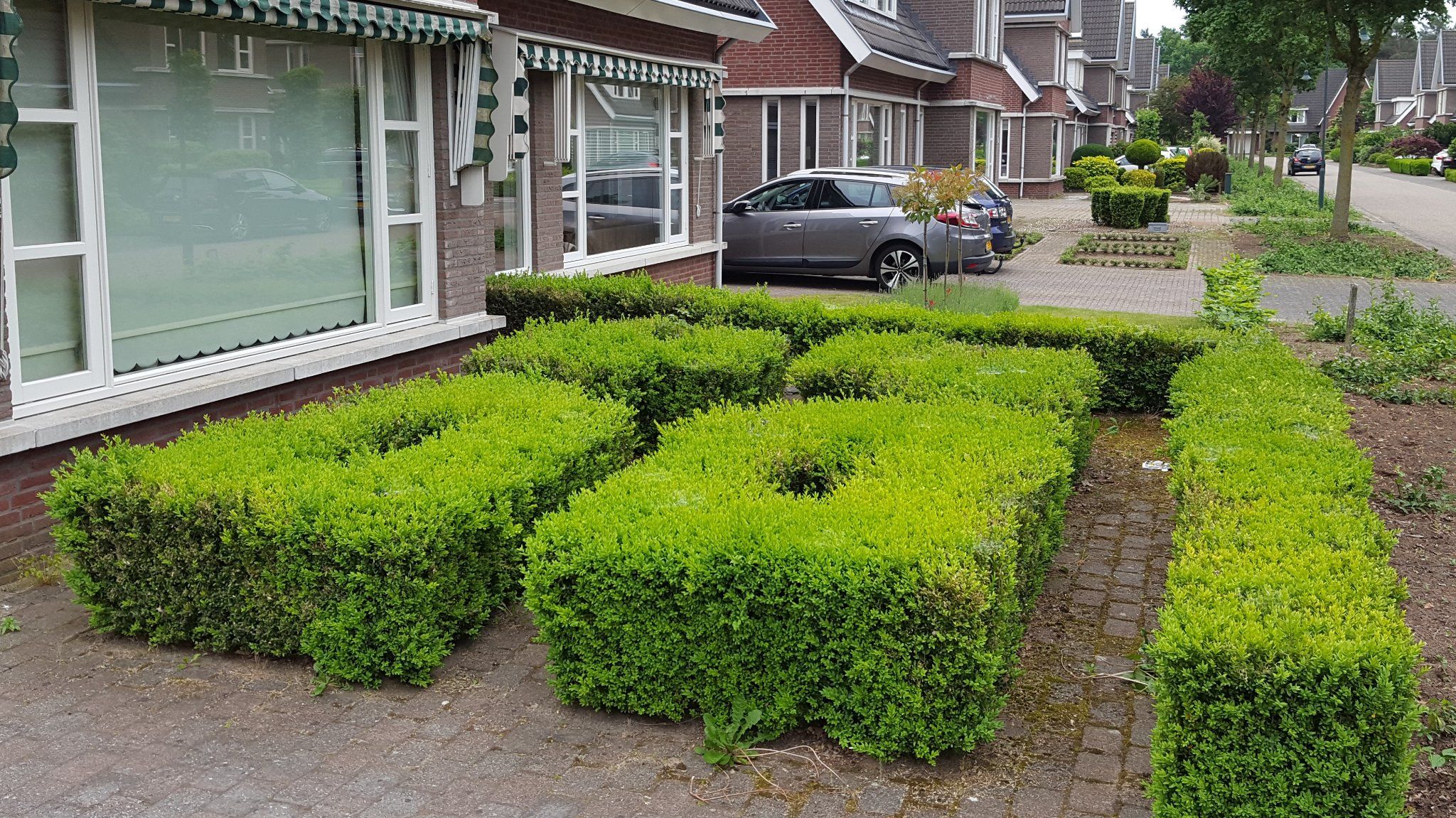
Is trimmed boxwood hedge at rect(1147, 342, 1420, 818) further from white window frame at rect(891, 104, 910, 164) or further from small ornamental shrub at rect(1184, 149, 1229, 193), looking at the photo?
small ornamental shrub at rect(1184, 149, 1229, 193)

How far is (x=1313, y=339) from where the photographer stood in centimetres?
1329

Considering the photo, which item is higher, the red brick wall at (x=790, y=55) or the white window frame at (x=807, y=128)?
the red brick wall at (x=790, y=55)

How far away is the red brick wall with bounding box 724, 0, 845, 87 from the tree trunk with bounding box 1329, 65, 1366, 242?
32.3 feet

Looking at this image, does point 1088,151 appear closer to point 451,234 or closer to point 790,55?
point 790,55

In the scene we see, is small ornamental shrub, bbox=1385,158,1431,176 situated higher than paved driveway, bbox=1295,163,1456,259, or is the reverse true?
small ornamental shrub, bbox=1385,158,1431,176

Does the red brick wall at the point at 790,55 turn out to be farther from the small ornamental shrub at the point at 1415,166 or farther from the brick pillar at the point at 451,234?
the small ornamental shrub at the point at 1415,166

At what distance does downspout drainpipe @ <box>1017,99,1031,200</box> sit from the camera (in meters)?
44.0

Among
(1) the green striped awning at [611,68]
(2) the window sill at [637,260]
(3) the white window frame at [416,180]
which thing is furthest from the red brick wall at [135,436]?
(1) the green striped awning at [611,68]

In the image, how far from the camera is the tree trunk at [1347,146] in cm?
2436

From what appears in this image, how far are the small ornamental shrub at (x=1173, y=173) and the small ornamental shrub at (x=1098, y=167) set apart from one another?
1436 mm

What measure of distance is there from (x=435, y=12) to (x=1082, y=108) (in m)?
52.5

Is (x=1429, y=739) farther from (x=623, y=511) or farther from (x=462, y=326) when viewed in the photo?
(x=462, y=326)

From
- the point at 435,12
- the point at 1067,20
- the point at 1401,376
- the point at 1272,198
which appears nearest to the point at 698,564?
the point at 435,12

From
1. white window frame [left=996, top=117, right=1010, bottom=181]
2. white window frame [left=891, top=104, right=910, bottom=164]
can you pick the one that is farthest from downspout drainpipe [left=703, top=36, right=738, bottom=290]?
white window frame [left=996, top=117, right=1010, bottom=181]
